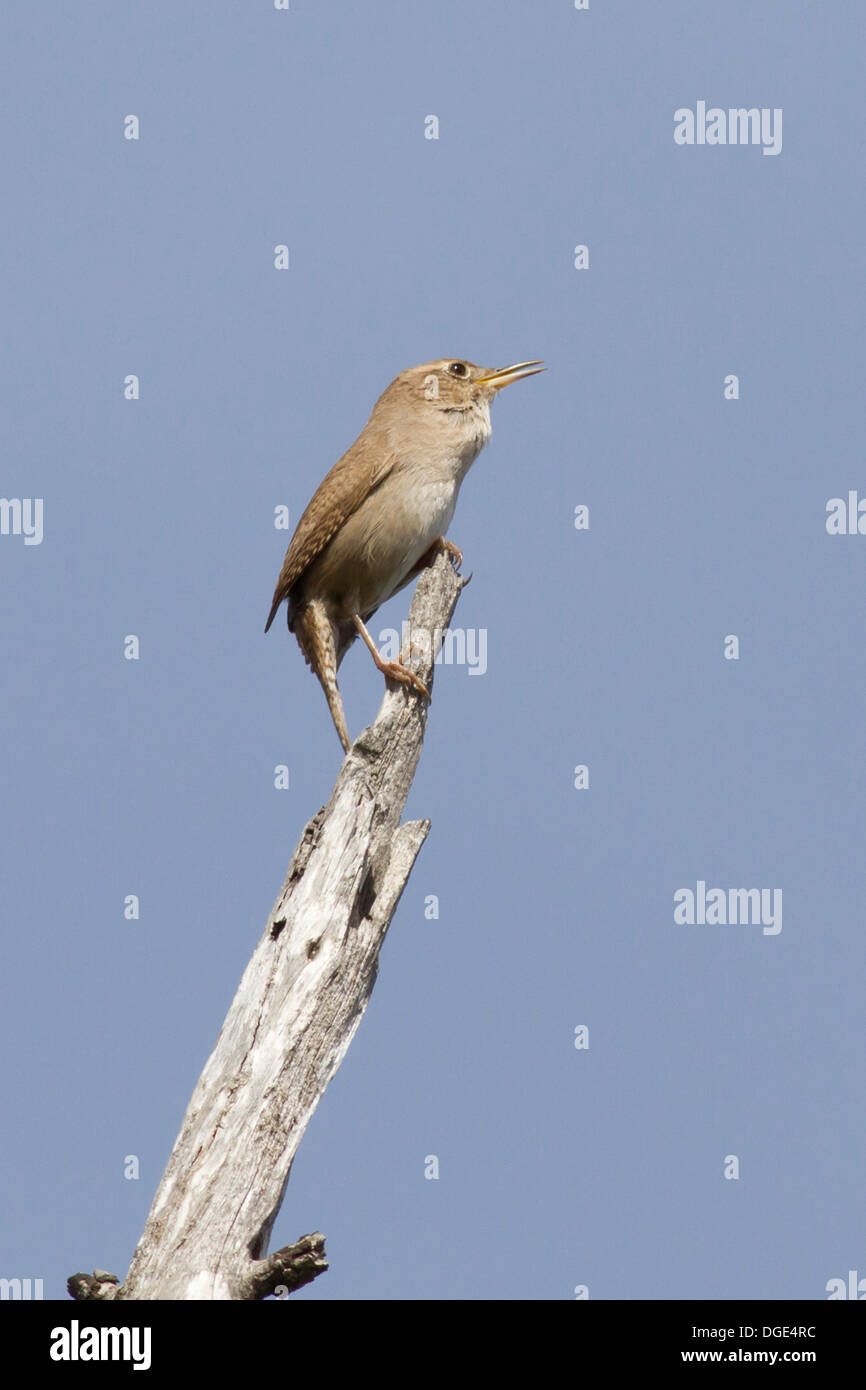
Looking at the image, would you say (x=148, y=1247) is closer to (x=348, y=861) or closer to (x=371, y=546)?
(x=348, y=861)

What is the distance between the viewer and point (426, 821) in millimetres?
7004

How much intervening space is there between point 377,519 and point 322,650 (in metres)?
0.83

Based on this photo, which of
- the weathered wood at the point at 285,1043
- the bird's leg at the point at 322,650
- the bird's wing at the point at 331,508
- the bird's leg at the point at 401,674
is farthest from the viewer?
the bird's wing at the point at 331,508

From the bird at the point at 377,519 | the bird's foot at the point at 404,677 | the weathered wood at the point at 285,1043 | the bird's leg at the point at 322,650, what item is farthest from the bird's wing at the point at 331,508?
the weathered wood at the point at 285,1043

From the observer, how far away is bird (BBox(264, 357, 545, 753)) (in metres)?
8.65

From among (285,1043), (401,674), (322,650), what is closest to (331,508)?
(322,650)

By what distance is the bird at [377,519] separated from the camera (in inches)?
340

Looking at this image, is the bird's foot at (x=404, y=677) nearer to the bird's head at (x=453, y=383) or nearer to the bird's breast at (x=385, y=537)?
the bird's breast at (x=385, y=537)

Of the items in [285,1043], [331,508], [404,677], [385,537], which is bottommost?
[285,1043]

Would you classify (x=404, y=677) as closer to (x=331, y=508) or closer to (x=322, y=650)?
(x=322, y=650)

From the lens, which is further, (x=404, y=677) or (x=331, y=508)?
(x=331, y=508)

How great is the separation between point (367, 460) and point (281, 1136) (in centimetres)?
436

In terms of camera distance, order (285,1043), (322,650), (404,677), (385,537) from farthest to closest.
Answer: (322,650)
(385,537)
(404,677)
(285,1043)

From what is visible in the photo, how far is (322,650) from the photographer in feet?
28.7
